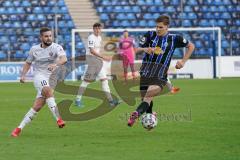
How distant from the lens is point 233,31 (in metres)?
41.8

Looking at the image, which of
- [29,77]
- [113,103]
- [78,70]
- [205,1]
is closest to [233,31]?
[205,1]

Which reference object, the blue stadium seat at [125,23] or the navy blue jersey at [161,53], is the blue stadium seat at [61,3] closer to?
the blue stadium seat at [125,23]

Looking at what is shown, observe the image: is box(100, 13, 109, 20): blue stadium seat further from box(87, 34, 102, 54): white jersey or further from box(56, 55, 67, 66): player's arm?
box(56, 55, 67, 66): player's arm

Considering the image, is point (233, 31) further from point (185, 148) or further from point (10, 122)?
point (185, 148)

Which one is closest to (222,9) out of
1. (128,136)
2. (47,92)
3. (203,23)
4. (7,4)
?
(203,23)

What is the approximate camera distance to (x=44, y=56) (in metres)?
13.6

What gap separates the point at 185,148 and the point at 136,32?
93.9 ft

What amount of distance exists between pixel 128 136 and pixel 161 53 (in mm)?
1679

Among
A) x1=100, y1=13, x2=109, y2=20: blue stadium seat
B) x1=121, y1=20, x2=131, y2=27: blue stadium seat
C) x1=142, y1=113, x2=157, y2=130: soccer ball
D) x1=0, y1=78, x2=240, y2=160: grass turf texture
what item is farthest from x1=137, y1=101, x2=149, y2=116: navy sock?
x1=100, y1=13, x2=109, y2=20: blue stadium seat

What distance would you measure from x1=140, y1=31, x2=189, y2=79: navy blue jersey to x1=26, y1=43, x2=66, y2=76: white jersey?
155cm

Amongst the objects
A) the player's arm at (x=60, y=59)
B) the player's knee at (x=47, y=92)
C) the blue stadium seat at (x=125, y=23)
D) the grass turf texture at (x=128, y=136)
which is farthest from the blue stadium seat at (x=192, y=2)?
the player's knee at (x=47, y=92)

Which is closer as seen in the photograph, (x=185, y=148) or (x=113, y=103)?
(x=185, y=148)

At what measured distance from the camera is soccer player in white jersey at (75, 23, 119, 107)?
67.2 ft

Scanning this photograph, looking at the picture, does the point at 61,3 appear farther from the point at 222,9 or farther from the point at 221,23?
the point at 222,9
